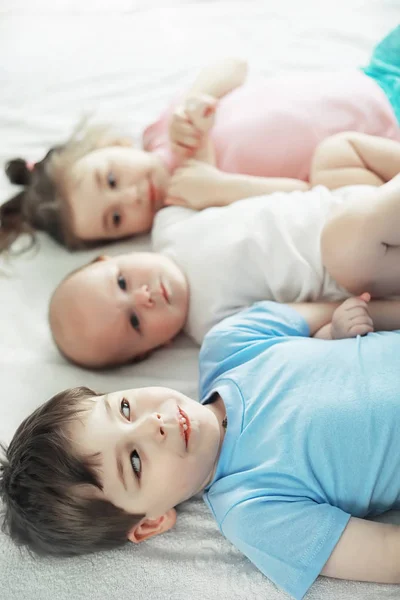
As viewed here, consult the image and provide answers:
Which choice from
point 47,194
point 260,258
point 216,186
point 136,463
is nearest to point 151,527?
point 136,463

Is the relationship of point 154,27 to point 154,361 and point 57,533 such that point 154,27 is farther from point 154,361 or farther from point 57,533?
point 57,533

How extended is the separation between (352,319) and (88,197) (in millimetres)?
678

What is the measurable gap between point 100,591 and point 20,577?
0.40 feet

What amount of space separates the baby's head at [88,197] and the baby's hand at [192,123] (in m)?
0.09

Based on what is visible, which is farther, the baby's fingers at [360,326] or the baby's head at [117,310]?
the baby's head at [117,310]

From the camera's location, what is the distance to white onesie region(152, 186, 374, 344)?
4.02 feet

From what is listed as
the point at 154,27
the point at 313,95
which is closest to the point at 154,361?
the point at 313,95

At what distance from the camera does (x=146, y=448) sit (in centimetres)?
94

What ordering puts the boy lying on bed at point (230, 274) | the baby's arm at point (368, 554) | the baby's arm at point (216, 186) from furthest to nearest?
the baby's arm at point (216, 186), the boy lying on bed at point (230, 274), the baby's arm at point (368, 554)

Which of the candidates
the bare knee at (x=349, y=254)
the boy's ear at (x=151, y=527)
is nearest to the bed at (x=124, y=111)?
the boy's ear at (x=151, y=527)

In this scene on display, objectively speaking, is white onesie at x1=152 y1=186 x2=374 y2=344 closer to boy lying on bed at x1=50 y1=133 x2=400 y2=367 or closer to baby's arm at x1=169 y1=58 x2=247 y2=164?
boy lying on bed at x1=50 y1=133 x2=400 y2=367

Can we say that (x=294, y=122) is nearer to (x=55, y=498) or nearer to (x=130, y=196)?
(x=130, y=196)

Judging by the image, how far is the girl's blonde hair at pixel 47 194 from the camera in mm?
1521

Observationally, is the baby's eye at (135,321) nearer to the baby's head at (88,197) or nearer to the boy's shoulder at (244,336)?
the boy's shoulder at (244,336)
